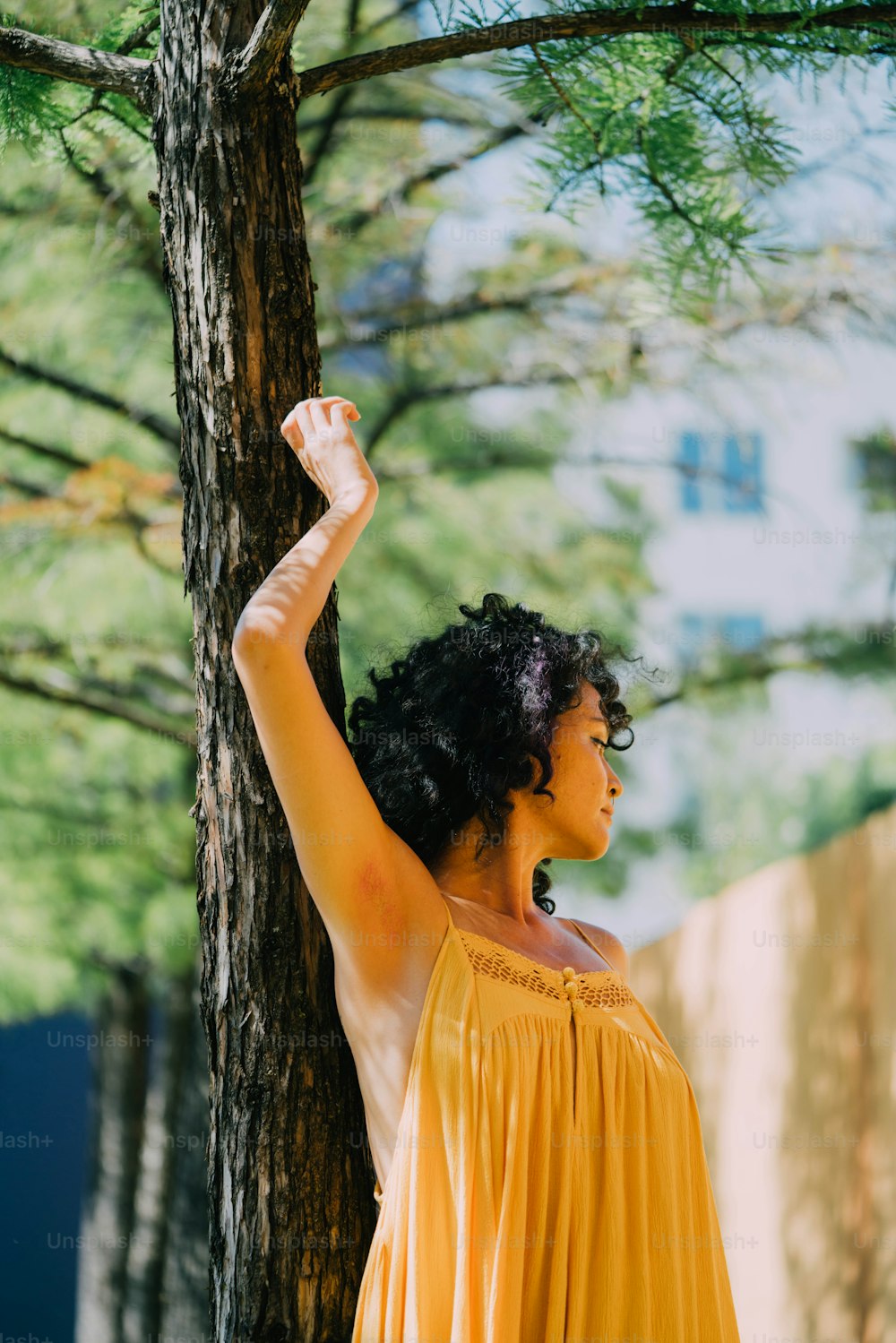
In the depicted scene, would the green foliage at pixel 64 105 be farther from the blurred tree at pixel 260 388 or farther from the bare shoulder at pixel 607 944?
the bare shoulder at pixel 607 944

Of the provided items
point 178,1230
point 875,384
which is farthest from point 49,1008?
point 875,384

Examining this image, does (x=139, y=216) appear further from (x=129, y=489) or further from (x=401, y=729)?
(x=401, y=729)

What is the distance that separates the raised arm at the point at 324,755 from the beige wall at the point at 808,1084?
2.31 m

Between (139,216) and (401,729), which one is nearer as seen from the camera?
(401,729)

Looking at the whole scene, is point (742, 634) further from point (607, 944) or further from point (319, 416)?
point (319, 416)

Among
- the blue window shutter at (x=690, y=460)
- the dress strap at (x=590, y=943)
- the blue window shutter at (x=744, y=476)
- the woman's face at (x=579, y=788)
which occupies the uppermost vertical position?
the blue window shutter at (x=690, y=460)

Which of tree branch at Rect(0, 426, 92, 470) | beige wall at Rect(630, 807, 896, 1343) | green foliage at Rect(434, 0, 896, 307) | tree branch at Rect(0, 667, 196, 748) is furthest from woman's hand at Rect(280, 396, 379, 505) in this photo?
tree branch at Rect(0, 426, 92, 470)

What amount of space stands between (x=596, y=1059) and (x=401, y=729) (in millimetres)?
553

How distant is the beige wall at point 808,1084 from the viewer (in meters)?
3.83

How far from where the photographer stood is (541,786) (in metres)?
2.03

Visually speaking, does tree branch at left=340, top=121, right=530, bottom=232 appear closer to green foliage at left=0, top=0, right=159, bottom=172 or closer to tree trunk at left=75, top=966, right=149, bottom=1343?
green foliage at left=0, top=0, right=159, bottom=172

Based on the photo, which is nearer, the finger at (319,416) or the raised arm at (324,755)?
the raised arm at (324,755)

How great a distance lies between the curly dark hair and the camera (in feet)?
6.70

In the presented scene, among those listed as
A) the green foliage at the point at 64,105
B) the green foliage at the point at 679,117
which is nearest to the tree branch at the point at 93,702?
the green foliage at the point at 64,105
